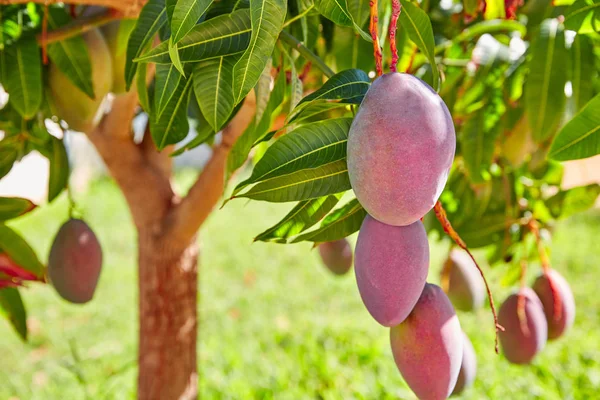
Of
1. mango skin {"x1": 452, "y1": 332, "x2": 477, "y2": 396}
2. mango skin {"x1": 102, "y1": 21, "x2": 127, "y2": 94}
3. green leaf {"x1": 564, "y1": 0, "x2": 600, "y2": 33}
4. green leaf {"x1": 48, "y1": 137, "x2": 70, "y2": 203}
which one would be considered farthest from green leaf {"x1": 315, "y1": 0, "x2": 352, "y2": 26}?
green leaf {"x1": 48, "y1": 137, "x2": 70, "y2": 203}

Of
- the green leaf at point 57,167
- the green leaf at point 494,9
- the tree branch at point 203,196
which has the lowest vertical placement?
the tree branch at point 203,196

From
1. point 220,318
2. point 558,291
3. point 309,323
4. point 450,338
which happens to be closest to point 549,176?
point 558,291

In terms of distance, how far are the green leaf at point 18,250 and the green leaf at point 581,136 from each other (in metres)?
0.62

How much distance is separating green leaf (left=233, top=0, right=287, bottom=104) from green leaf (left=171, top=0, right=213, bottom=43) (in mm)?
40

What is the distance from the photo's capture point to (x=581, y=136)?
566 millimetres

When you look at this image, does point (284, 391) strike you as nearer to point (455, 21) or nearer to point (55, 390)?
point (55, 390)

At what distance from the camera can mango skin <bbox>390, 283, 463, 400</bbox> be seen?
1.77ft

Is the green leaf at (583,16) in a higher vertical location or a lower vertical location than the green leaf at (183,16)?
lower

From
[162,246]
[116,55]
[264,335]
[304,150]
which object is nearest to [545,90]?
[304,150]

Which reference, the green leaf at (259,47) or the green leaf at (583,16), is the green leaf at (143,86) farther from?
the green leaf at (583,16)

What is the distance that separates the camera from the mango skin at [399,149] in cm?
43

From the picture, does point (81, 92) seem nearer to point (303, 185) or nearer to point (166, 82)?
point (166, 82)

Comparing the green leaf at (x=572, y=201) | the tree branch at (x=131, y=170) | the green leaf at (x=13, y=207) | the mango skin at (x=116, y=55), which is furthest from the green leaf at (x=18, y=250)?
the green leaf at (x=572, y=201)

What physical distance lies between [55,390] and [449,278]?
147 centimetres
